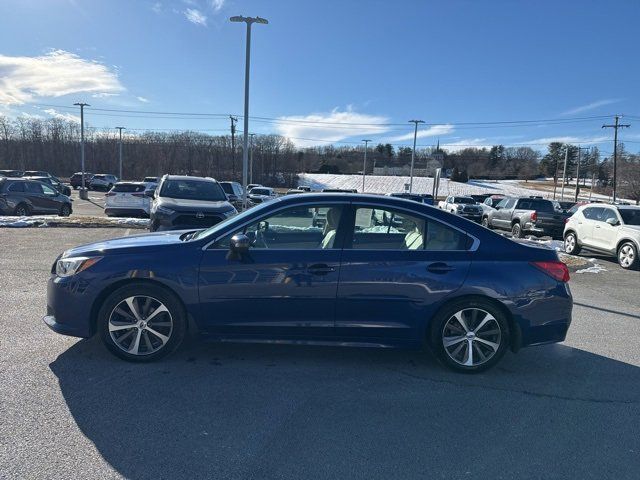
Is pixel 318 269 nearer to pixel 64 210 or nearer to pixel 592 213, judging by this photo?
pixel 592 213

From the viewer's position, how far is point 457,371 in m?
4.39

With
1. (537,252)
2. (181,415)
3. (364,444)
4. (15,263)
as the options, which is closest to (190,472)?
(181,415)

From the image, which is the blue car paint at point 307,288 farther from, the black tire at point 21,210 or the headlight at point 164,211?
the black tire at point 21,210

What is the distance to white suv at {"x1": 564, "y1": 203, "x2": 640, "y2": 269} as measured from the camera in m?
12.0

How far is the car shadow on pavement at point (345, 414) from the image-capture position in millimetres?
2924

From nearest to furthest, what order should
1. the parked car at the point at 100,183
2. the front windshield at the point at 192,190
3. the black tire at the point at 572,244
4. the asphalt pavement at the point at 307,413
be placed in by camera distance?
the asphalt pavement at the point at 307,413 < the front windshield at the point at 192,190 < the black tire at the point at 572,244 < the parked car at the point at 100,183

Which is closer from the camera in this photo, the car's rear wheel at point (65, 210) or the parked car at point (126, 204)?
the car's rear wheel at point (65, 210)

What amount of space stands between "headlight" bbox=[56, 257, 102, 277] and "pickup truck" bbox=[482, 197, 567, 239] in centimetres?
1801

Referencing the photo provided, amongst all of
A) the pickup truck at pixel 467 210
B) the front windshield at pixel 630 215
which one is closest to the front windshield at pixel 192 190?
the front windshield at pixel 630 215

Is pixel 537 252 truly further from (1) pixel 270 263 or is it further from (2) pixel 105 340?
(2) pixel 105 340

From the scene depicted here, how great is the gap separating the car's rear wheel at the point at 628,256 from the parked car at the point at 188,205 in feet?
33.0

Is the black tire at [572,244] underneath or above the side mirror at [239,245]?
underneath

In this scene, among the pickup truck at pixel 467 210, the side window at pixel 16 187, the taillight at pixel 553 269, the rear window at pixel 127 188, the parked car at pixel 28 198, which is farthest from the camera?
the pickup truck at pixel 467 210

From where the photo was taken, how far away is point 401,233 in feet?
14.4
